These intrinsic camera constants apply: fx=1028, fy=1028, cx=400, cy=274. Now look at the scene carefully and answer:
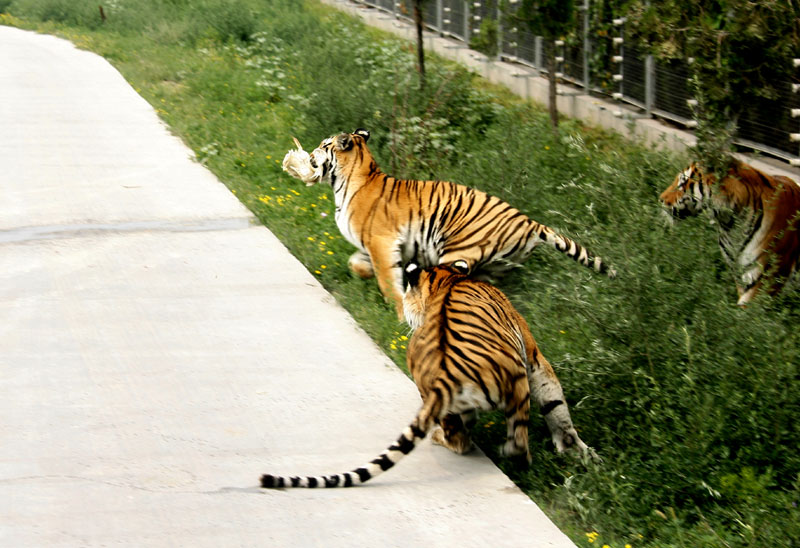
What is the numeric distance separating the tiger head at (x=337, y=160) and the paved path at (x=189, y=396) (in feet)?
2.44

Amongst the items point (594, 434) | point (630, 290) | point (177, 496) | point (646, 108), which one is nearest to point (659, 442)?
point (594, 434)

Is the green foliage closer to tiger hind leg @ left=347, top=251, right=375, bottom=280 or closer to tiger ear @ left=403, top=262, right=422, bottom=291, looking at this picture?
tiger ear @ left=403, top=262, right=422, bottom=291

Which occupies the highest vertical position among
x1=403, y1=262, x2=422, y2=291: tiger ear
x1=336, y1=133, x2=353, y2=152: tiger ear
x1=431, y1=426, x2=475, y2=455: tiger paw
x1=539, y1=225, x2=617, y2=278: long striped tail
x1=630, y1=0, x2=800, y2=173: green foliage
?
x1=630, y1=0, x2=800, y2=173: green foliage

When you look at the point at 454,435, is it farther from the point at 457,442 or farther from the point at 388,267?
the point at 388,267

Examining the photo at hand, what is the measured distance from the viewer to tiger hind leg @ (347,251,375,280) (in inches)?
303

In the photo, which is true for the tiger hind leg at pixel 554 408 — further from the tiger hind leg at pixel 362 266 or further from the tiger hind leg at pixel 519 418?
the tiger hind leg at pixel 362 266

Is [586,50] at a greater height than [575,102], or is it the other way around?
[586,50]

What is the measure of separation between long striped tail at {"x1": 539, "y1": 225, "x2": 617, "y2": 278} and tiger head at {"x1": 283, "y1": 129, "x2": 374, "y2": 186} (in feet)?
5.01

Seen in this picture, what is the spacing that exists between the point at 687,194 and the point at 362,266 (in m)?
2.40

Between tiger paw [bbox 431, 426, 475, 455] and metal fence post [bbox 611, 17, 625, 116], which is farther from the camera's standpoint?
metal fence post [bbox 611, 17, 625, 116]

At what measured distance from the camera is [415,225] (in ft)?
24.4

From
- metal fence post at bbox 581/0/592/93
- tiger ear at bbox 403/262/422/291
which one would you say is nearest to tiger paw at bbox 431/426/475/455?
tiger ear at bbox 403/262/422/291

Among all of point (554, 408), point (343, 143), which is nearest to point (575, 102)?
point (343, 143)

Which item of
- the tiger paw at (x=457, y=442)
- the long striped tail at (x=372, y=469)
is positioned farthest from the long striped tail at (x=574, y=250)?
the long striped tail at (x=372, y=469)
